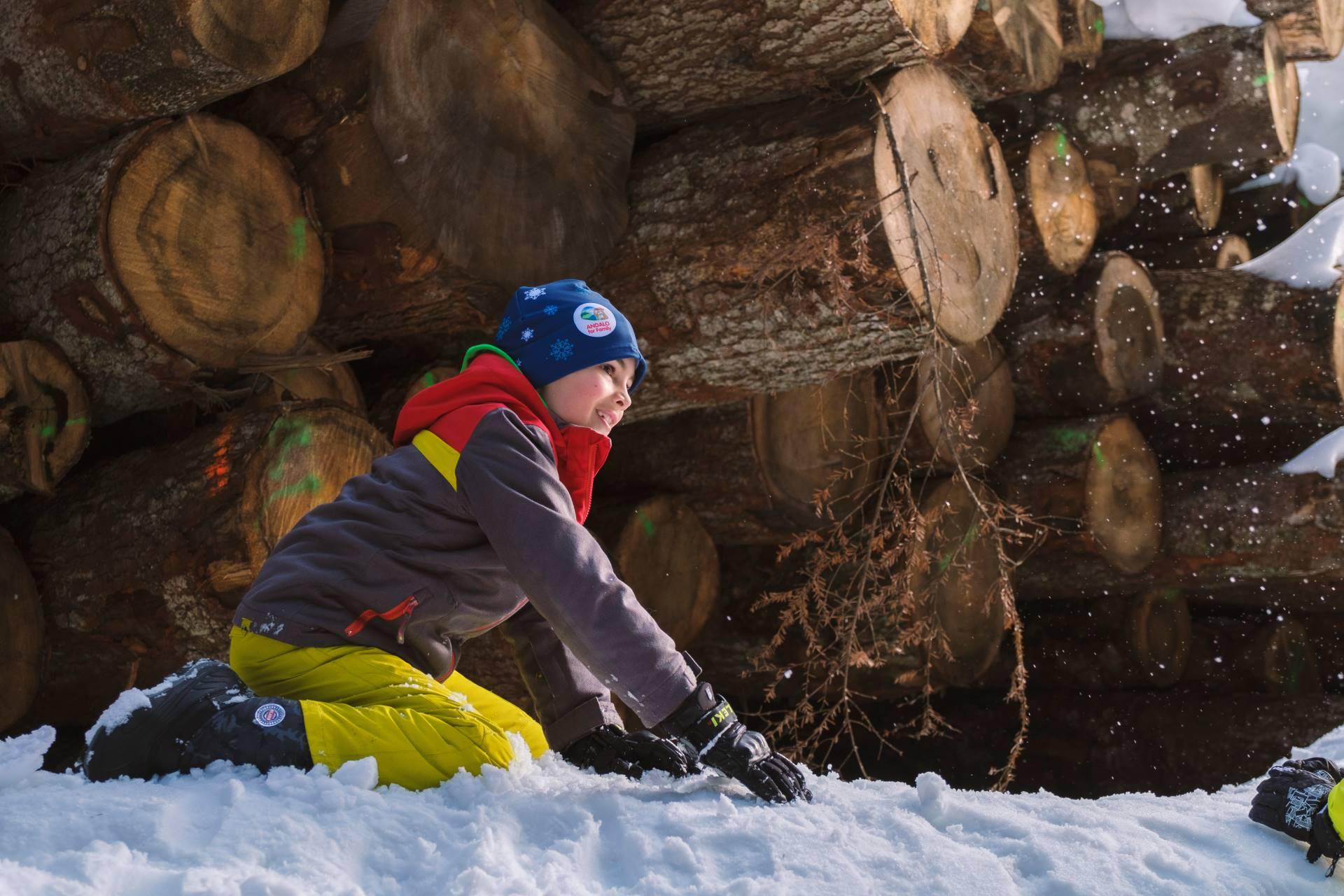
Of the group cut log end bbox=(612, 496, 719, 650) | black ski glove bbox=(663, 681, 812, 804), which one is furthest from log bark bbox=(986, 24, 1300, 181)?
black ski glove bbox=(663, 681, 812, 804)

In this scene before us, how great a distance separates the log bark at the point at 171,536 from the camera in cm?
250

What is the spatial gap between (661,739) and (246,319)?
1.43 metres

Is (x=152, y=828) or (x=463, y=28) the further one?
(x=463, y=28)

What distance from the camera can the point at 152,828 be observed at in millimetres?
1290

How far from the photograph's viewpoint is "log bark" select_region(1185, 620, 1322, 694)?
16.4 ft

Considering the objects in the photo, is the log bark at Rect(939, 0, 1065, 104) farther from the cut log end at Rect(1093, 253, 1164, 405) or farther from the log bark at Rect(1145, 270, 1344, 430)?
the log bark at Rect(1145, 270, 1344, 430)

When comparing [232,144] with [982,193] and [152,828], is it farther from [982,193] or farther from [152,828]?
[982,193]

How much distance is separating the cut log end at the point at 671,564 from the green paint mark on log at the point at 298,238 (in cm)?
136

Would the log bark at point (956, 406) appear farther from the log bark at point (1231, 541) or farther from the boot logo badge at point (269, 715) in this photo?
the boot logo badge at point (269, 715)

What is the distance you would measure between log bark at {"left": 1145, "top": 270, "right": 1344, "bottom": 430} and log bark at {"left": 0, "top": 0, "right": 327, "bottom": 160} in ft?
11.9

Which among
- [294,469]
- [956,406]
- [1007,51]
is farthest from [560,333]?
[1007,51]

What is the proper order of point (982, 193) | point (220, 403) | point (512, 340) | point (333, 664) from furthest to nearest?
point (982, 193) → point (220, 403) → point (512, 340) → point (333, 664)

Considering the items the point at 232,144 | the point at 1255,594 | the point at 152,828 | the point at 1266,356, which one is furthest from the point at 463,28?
the point at 1255,594

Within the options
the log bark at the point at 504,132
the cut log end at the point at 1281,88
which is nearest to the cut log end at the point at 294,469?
the log bark at the point at 504,132
